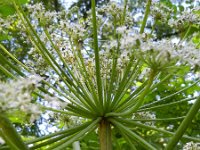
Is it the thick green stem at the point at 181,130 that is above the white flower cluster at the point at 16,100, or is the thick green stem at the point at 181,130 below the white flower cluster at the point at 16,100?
below

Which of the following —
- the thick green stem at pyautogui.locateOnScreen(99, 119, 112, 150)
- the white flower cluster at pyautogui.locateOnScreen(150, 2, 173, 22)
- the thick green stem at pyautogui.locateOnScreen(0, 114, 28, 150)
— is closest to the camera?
the thick green stem at pyautogui.locateOnScreen(0, 114, 28, 150)

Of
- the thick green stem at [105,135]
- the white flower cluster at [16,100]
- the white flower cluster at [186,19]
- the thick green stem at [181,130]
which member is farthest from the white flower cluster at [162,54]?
the white flower cluster at [186,19]

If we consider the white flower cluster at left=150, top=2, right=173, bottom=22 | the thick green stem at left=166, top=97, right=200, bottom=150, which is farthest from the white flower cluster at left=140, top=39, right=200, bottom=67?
the white flower cluster at left=150, top=2, right=173, bottom=22

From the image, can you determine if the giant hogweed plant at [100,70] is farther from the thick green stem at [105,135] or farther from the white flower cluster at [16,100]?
the white flower cluster at [16,100]

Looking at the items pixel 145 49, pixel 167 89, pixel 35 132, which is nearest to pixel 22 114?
pixel 145 49

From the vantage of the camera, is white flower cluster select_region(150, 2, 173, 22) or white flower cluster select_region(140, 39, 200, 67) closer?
white flower cluster select_region(140, 39, 200, 67)

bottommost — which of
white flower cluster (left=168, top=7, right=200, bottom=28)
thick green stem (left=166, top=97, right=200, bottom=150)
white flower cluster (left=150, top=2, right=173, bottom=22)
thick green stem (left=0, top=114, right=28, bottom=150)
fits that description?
thick green stem (left=166, top=97, right=200, bottom=150)

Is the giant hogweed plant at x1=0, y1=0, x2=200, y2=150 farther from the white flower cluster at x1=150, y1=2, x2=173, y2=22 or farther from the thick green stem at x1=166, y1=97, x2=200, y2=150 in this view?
the white flower cluster at x1=150, y1=2, x2=173, y2=22
